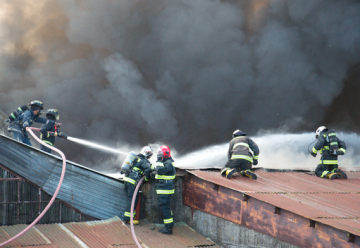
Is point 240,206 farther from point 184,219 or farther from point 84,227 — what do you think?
point 84,227

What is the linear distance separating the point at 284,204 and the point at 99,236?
3408 mm

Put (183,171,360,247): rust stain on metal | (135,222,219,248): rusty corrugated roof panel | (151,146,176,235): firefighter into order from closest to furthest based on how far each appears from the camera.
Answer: (183,171,360,247): rust stain on metal, (135,222,219,248): rusty corrugated roof panel, (151,146,176,235): firefighter

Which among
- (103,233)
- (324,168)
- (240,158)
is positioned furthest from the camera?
(324,168)

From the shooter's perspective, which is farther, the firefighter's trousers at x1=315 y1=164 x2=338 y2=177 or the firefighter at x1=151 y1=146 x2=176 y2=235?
the firefighter's trousers at x1=315 y1=164 x2=338 y2=177

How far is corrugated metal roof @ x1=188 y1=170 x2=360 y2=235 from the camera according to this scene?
5164mm

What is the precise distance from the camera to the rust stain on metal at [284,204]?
4.92m

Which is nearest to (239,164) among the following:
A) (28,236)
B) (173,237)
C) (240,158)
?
(240,158)

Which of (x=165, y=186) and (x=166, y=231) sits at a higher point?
(x=165, y=186)

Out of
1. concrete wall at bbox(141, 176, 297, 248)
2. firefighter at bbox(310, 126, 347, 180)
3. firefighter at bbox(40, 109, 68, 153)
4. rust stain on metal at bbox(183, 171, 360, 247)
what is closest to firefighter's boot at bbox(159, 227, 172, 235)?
concrete wall at bbox(141, 176, 297, 248)

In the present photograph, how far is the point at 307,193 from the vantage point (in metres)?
6.87

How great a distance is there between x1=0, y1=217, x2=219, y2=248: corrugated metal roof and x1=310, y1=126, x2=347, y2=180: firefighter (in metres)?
4.27

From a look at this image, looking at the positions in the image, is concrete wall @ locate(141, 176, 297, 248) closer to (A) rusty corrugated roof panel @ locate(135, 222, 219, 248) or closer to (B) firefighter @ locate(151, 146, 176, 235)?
(A) rusty corrugated roof panel @ locate(135, 222, 219, 248)

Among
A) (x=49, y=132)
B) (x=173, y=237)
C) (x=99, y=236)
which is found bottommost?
(x=173, y=237)

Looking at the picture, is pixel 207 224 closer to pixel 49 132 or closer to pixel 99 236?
pixel 99 236
